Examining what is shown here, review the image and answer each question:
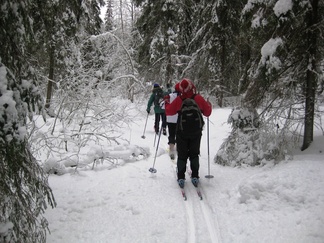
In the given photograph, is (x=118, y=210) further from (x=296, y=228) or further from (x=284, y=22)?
(x=284, y=22)

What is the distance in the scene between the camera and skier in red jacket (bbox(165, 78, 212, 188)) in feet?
18.5

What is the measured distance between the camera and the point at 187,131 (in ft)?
18.4

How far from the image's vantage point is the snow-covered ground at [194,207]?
396 centimetres

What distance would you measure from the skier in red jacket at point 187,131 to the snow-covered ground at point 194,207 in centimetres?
44

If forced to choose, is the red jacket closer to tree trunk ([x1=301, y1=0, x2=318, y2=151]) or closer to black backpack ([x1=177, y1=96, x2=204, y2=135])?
black backpack ([x1=177, y1=96, x2=204, y2=135])

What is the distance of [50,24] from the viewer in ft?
12.5

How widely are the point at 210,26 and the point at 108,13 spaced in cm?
2315

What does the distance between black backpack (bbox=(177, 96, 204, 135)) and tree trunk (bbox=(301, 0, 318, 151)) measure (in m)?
2.91

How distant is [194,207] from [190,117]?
1.74m

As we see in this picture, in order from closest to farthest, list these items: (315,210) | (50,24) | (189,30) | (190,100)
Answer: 1. (50,24)
2. (315,210)
3. (190,100)
4. (189,30)

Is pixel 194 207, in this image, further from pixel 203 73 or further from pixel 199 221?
pixel 203 73

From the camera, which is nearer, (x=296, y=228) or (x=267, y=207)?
(x=296, y=228)

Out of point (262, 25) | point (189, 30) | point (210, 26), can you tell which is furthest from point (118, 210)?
point (189, 30)

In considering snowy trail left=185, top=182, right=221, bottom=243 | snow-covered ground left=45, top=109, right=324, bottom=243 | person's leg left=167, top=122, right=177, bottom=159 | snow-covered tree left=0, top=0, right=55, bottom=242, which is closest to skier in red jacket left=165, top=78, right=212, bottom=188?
snow-covered ground left=45, top=109, right=324, bottom=243
